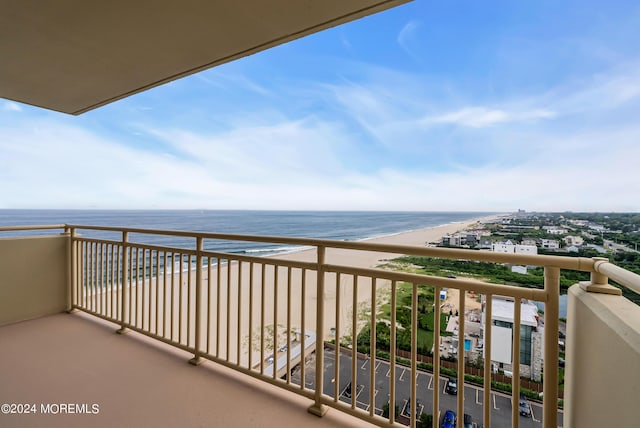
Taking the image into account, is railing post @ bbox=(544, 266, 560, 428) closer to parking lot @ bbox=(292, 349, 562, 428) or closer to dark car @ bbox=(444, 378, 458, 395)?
parking lot @ bbox=(292, 349, 562, 428)

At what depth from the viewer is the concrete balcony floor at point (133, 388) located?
153 cm

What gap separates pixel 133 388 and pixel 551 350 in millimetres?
2324

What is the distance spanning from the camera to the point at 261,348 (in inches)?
70.9

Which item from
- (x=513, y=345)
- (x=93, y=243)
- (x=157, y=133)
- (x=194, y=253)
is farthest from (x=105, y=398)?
(x=157, y=133)

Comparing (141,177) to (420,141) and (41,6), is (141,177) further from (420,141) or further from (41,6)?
(41,6)

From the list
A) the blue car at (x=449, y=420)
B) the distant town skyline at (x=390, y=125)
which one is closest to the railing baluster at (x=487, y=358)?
the blue car at (x=449, y=420)

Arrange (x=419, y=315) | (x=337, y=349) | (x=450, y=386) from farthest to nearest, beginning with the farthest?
(x=450, y=386)
(x=419, y=315)
(x=337, y=349)

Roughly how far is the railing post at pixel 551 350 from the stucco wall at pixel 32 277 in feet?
14.1

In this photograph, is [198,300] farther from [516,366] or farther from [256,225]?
[256,225]

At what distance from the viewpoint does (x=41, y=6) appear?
1.42 meters

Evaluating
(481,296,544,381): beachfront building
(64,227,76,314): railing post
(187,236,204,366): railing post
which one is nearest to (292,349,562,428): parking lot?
(481,296,544,381): beachfront building

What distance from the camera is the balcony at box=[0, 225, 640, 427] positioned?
0.89 m

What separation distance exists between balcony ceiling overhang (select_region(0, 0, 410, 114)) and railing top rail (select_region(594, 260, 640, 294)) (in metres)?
1.40

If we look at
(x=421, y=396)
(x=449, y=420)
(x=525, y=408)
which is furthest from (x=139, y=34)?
(x=449, y=420)
